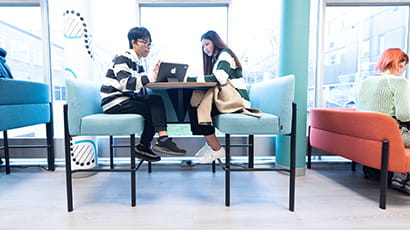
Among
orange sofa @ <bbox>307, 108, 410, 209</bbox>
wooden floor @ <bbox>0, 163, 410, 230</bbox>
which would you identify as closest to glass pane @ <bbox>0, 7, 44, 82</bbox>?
wooden floor @ <bbox>0, 163, 410, 230</bbox>

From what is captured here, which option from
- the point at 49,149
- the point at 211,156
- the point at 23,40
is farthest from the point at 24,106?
the point at 211,156

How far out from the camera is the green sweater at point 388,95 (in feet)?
4.63

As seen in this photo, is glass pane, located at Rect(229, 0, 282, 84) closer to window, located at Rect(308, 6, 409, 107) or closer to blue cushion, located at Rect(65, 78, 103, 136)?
window, located at Rect(308, 6, 409, 107)

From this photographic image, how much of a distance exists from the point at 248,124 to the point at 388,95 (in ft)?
3.30

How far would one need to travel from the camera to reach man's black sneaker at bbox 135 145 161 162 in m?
1.58

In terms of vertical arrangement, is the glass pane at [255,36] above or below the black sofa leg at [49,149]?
above

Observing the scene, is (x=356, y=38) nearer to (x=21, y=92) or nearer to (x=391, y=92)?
(x=391, y=92)

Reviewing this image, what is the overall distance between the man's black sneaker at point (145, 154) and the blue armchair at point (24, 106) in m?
0.96

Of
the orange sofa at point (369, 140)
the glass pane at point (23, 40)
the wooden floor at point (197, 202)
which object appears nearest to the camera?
the wooden floor at point (197, 202)

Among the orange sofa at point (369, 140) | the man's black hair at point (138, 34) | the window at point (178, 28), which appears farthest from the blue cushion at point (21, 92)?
the orange sofa at point (369, 140)

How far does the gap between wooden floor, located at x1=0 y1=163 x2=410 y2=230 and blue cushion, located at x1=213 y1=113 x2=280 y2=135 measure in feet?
1.64

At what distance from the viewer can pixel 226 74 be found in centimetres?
155

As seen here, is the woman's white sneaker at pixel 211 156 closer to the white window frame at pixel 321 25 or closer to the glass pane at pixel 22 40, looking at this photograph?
the white window frame at pixel 321 25

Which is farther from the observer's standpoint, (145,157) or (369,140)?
(145,157)
